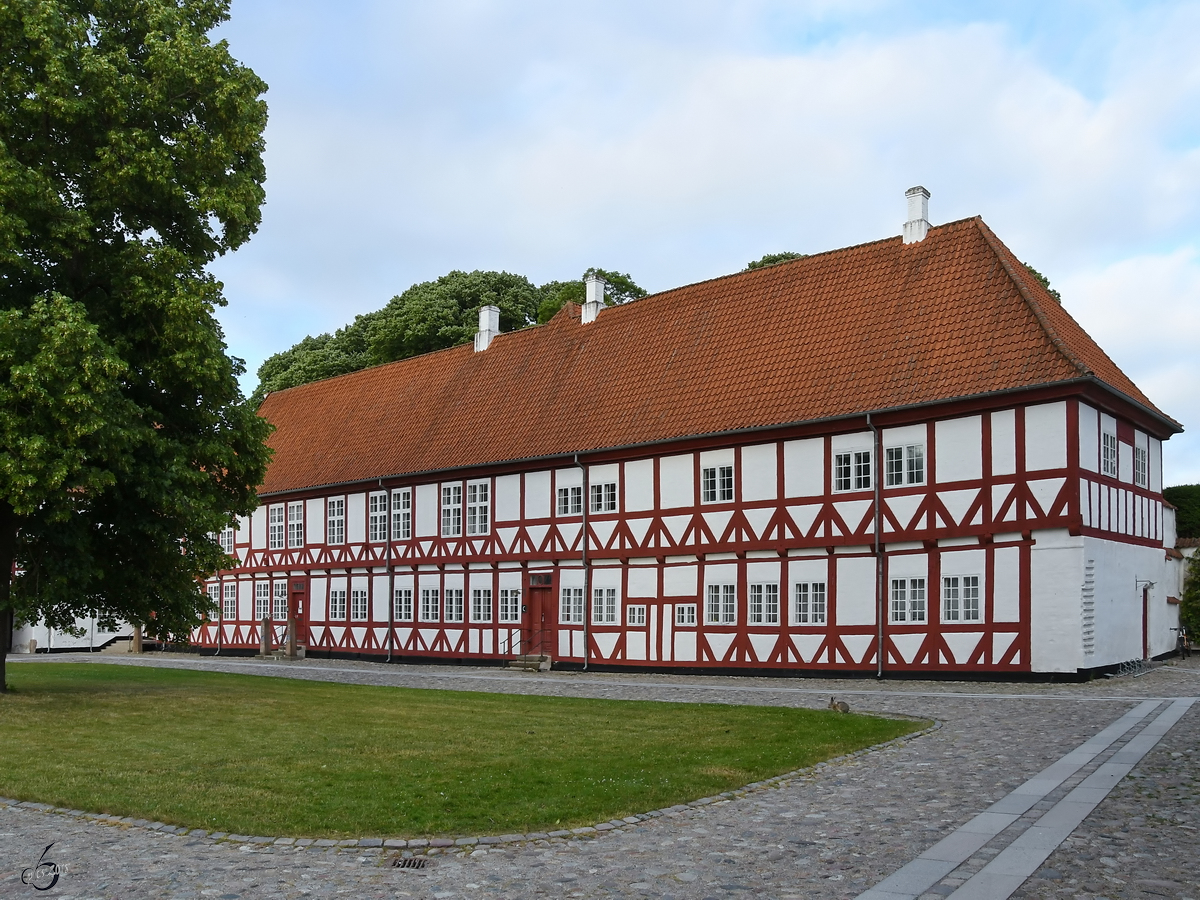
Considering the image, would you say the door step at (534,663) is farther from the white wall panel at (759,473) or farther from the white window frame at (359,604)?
the white window frame at (359,604)

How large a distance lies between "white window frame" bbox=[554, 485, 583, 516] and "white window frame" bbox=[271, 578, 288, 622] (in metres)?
14.1

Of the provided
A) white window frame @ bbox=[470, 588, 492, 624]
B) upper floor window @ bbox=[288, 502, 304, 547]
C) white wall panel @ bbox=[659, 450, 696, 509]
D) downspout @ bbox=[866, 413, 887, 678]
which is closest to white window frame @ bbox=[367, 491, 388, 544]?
upper floor window @ bbox=[288, 502, 304, 547]

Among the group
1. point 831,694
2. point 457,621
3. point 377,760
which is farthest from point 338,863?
point 457,621

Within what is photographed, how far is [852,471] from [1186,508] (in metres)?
17.2

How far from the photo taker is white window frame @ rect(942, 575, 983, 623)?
22.8 m

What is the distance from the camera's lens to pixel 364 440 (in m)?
38.2

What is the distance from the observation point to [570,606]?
29875 millimetres

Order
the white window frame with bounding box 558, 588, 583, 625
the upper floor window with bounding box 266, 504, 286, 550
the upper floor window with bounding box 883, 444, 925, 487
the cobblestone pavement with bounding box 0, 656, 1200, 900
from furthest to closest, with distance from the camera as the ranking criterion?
1. the upper floor window with bounding box 266, 504, 286, 550
2. the white window frame with bounding box 558, 588, 583, 625
3. the upper floor window with bounding box 883, 444, 925, 487
4. the cobblestone pavement with bounding box 0, 656, 1200, 900

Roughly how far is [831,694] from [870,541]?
458 centimetres

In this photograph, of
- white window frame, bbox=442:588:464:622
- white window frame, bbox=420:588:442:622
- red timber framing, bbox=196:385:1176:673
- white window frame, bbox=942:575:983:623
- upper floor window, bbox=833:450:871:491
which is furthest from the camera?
white window frame, bbox=420:588:442:622

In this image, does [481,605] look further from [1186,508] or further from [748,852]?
[748,852]

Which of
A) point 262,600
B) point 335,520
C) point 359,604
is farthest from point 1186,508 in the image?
point 262,600

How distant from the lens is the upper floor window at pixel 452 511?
3338cm

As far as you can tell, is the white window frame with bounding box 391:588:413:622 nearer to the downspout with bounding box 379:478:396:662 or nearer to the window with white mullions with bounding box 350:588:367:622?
the downspout with bounding box 379:478:396:662
